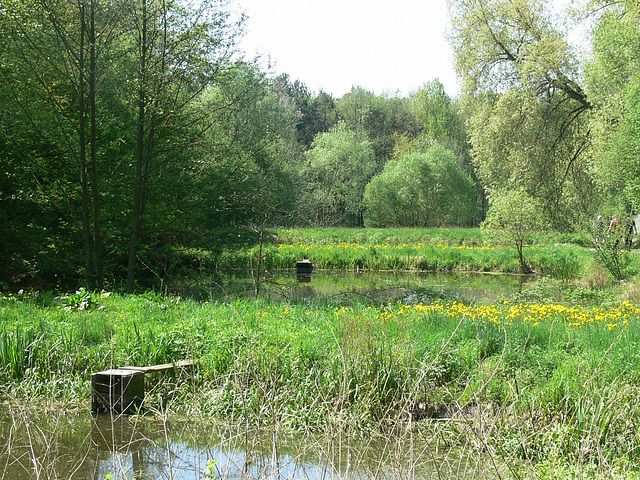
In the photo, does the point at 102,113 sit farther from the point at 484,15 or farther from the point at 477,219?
the point at 477,219

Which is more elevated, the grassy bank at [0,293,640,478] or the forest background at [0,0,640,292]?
the forest background at [0,0,640,292]

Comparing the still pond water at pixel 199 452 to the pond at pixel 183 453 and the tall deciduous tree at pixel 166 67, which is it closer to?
the pond at pixel 183 453

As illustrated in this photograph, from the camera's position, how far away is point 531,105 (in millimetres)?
20969

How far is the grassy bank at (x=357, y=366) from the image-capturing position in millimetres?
4465

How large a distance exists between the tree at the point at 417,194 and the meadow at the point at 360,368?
31.1 m

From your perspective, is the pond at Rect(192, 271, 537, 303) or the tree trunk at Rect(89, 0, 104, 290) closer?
the tree trunk at Rect(89, 0, 104, 290)

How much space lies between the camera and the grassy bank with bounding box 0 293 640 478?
446 cm

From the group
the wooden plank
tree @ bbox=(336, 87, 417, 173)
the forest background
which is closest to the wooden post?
the wooden plank

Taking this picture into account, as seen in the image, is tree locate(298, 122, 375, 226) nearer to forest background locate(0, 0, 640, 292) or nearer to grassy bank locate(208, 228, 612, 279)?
grassy bank locate(208, 228, 612, 279)

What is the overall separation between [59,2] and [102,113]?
7.50ft

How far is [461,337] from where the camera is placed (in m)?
6.49

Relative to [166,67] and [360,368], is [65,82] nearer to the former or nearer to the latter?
[166,67]

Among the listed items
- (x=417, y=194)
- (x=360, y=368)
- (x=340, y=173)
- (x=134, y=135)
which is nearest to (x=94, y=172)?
(x=134, y=135)

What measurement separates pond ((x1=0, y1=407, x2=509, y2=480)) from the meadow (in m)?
0.18
